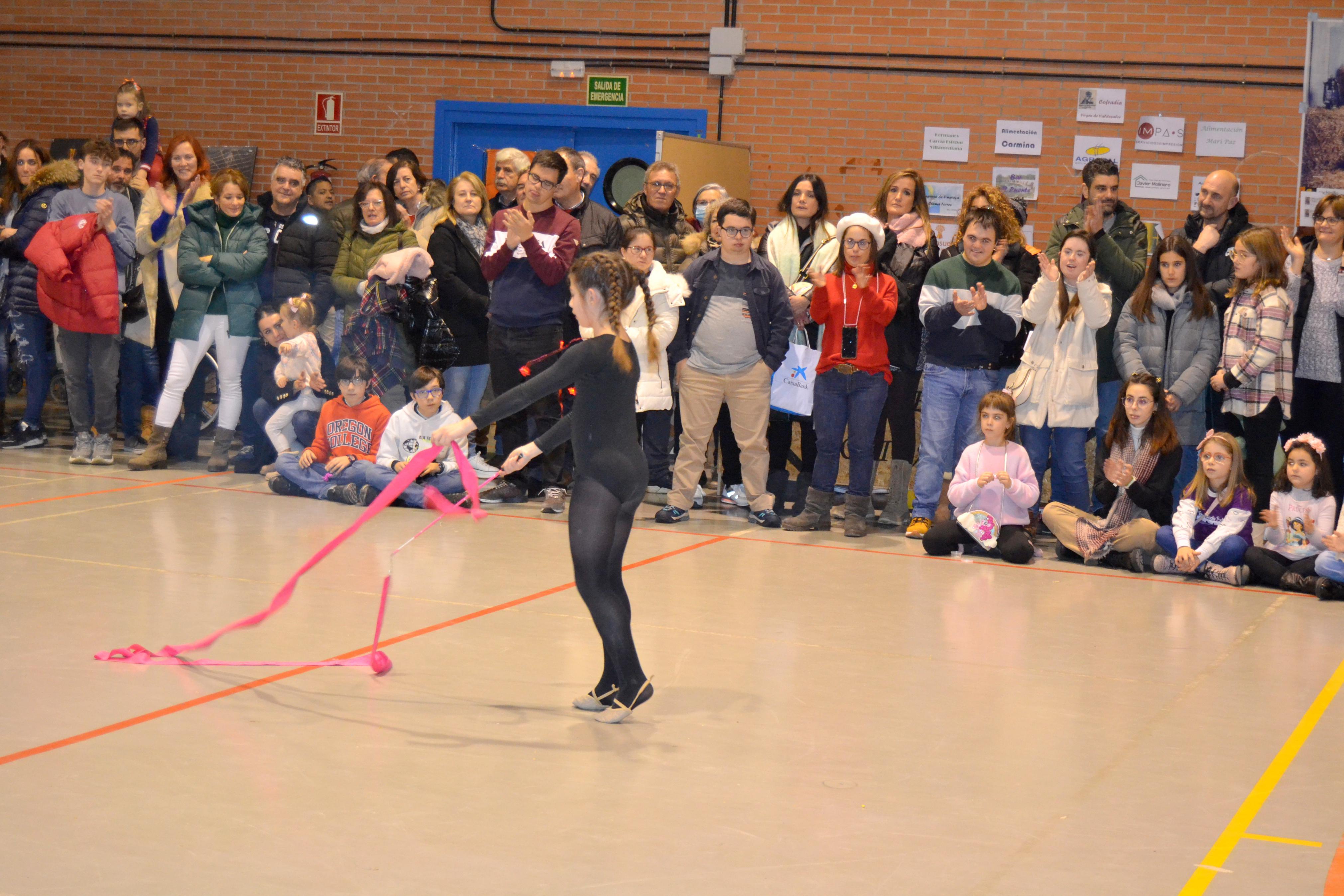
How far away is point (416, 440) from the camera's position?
8102 mm

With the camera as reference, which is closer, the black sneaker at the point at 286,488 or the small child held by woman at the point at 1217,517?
the small child held by woman at the point at 1217,517

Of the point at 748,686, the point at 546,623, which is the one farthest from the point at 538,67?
the point at 748,686

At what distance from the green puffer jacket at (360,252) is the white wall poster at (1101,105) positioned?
563 cm

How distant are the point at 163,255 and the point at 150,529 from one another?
3075 mm

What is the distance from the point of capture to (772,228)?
28.2 feet

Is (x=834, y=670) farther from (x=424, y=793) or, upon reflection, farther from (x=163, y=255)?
(x=163, y=255)

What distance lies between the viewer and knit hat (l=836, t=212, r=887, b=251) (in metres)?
7.72

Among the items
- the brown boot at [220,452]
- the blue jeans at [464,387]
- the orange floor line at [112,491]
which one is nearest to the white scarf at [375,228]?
the blue jeans at [464,387]

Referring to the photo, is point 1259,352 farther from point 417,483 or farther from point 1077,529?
point 417,483

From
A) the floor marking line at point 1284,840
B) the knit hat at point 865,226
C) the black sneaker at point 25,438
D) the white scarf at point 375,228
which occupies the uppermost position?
the knit hat at point 865,226

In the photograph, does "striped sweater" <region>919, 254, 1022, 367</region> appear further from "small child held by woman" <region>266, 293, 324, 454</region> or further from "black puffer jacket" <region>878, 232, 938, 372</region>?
"small child held by woman" <region>266, 293, 324, 454</region>

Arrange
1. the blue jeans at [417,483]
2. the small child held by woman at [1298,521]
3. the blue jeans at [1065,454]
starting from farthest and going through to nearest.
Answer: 1. the blue jeans at [417,483]
2. the blue jeans at [1065,454]
3. the small child held by woman at [1298,521]

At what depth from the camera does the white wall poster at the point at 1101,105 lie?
1088 centimetres

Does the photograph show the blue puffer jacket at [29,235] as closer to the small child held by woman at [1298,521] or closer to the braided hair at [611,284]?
the braided hair at [611,284]
